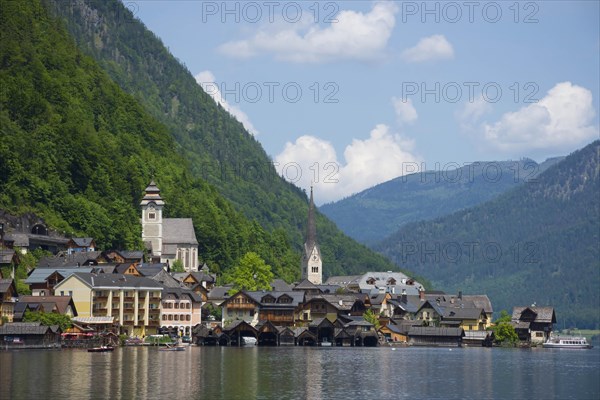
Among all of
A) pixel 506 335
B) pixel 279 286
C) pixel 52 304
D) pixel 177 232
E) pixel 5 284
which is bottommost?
pixel 506 335

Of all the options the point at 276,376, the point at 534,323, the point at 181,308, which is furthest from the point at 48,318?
the point at 534,323

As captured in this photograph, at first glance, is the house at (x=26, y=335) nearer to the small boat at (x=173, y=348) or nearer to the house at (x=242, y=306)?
the small boat at (x=173, y=348)

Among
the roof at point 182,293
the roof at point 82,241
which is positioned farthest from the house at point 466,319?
the roof at point 82,241

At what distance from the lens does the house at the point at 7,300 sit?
11538 centimetres

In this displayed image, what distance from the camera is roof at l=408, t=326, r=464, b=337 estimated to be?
537 ft

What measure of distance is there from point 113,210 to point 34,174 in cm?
1568

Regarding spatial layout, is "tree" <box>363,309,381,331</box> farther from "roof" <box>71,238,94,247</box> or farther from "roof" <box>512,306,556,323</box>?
"roof" <box>71,238,94,247</box>

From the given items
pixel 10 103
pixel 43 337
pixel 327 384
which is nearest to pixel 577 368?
pixel 327 384

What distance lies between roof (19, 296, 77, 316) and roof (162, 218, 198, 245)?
5748cm

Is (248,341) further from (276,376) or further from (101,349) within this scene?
(276,376)

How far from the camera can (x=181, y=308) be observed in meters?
144

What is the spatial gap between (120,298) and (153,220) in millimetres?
47310

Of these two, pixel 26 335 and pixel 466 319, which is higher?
pixel 466 319

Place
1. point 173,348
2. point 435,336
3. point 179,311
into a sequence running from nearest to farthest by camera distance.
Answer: point 173,348 < point 179,311 < point 435,336
